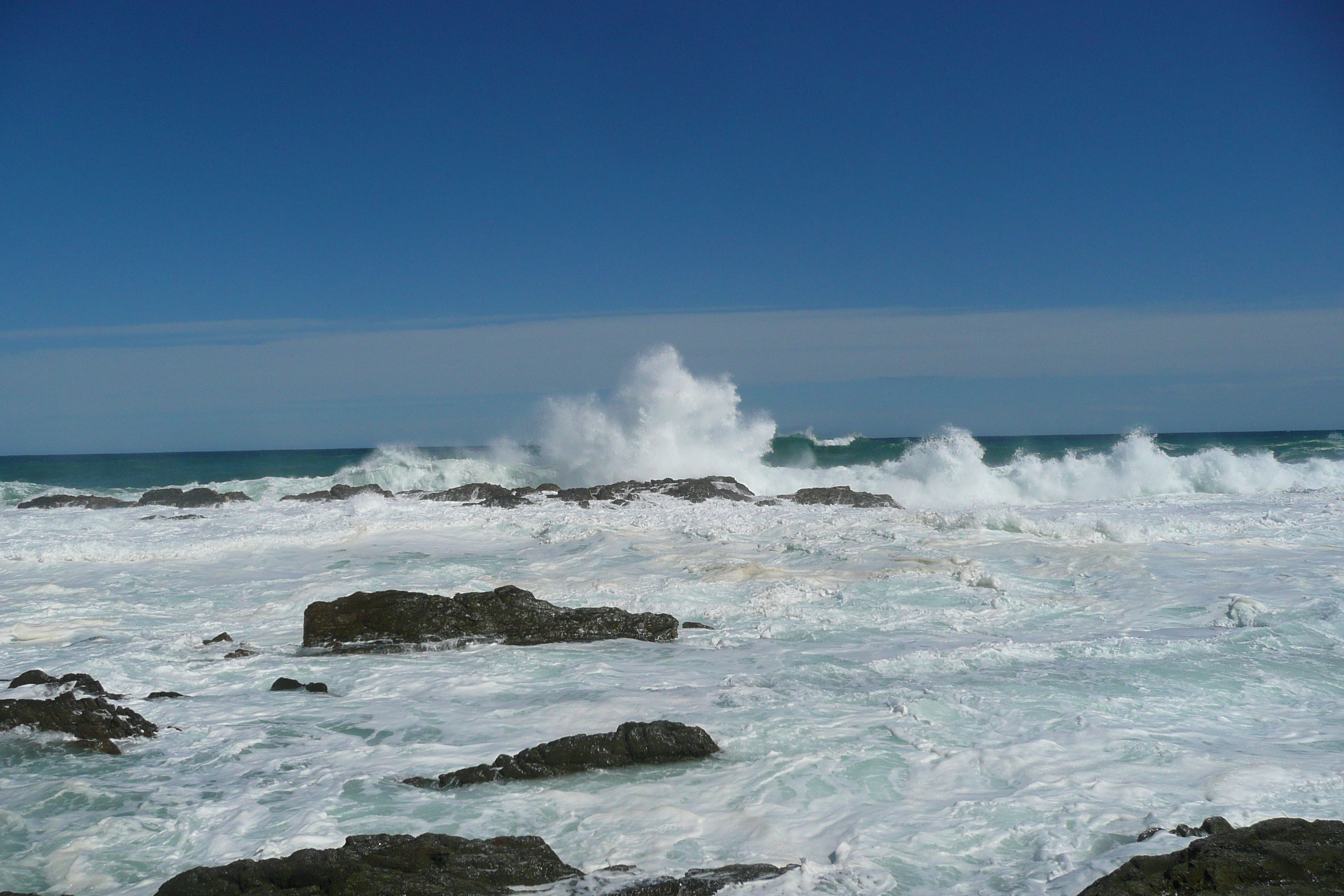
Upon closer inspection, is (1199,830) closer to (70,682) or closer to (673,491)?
(70,682)

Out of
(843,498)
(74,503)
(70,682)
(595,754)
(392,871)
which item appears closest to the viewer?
(392,871)

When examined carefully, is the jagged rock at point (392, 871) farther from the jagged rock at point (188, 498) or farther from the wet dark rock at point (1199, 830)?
the jagged rock at point (188, 498)

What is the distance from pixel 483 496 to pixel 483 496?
0.07 ft

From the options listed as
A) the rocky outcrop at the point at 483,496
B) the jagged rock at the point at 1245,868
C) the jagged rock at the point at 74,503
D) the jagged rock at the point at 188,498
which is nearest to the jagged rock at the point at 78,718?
the jagged rock at the point at 1245,868

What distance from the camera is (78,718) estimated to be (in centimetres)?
555

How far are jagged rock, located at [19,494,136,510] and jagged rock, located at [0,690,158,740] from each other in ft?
60.6

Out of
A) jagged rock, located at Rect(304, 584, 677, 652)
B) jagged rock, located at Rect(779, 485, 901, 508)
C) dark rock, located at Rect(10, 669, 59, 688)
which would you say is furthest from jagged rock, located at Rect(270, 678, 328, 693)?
jagged rock, located at Rect(779, 485, 901, 508)

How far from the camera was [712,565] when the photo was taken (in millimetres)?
11984

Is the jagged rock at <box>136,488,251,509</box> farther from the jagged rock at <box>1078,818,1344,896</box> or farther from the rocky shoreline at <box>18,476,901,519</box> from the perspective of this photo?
the jagged rock at <box>1078,818,1344,896</box>

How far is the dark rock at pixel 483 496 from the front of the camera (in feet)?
67.8

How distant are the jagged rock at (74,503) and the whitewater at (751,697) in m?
7.10

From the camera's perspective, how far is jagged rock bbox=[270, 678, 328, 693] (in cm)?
677

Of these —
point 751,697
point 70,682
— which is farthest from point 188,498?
point 751,697

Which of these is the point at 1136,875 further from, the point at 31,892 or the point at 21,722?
the point at 21,722
